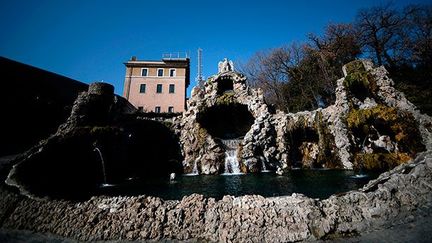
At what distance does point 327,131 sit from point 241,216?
2104 centimetres

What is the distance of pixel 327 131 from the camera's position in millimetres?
21953

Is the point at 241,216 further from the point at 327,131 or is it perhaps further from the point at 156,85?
the point at 156,85

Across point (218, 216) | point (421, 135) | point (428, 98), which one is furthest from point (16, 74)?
point (428, 98)

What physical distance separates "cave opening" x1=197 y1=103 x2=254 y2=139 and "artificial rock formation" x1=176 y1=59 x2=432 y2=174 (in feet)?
2.26

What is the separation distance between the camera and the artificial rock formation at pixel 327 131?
55.1 feet

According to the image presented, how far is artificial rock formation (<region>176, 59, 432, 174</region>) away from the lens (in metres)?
16.8

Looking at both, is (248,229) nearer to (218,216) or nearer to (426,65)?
(218,216)

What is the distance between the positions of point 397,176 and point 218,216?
4.95 meters

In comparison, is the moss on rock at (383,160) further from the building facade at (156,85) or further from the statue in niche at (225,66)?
the building facade at (156,85)

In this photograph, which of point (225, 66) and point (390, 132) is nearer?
point (390, 132)

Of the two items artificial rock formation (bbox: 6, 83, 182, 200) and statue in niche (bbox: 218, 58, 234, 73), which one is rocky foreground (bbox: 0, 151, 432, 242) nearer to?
artificial rock formation (bbox: 6, 83, 182, 200)

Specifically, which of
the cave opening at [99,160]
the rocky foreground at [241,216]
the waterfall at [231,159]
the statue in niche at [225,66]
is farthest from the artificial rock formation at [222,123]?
the rocky foreground at [241,216]

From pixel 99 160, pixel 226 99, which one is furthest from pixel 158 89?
pixel 99 160

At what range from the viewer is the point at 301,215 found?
450cm
